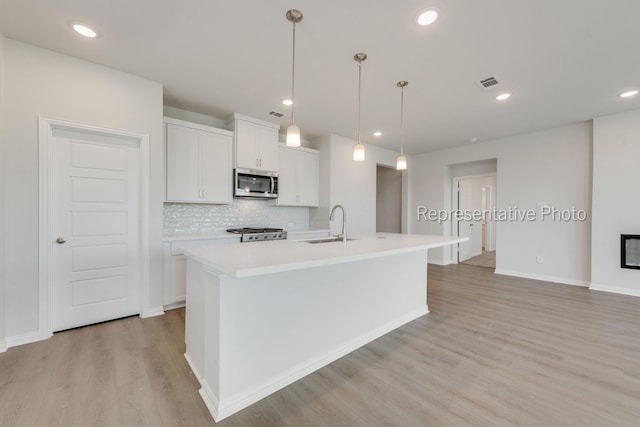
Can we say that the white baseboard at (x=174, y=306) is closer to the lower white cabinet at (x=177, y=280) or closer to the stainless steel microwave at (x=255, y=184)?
the lower white cabinet at (x=177, y=280)

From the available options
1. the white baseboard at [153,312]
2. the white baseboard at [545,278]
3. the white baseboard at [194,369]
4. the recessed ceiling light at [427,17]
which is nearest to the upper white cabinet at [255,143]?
the white baseboard at [153,312]

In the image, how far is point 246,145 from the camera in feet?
13.5

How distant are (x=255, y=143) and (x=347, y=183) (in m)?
1.98

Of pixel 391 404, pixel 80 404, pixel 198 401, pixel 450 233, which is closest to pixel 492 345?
pixel 391 404

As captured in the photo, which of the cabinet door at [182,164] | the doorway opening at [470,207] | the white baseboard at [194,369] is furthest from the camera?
the doorway opening at [470,207]

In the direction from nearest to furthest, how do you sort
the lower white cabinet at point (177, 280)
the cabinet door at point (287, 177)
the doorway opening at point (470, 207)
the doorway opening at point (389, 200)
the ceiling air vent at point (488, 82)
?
the ceiling air vent at point (488, 82), the lower white cabinet at point (177, 280), the cabinet door at point (287, 177), the doorway opening at point (470, 207), the doorway opening at point (389, 200)

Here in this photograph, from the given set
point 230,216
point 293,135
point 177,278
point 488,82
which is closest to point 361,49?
point 293,135

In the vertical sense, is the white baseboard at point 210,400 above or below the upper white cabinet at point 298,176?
below

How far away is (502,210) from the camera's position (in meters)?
5.28

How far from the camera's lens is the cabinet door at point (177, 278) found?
3.22 meters

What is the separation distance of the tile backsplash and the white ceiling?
1.49m

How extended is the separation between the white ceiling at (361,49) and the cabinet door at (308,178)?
127 centimetres

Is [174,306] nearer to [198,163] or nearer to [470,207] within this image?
[198,163]

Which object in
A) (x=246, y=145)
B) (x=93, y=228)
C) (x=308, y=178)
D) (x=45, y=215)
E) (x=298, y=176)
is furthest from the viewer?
(x=308, y=178)
